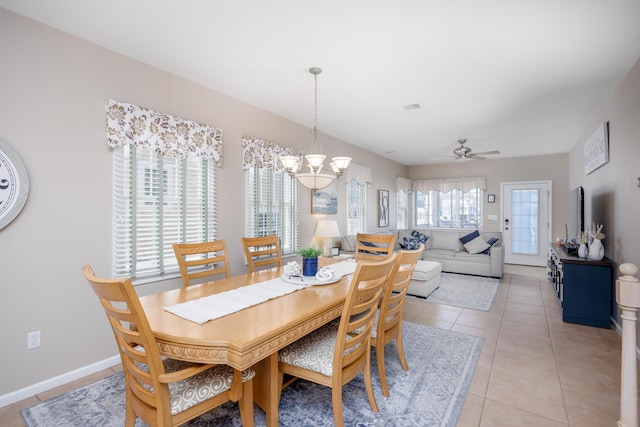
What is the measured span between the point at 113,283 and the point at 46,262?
65.3 inches

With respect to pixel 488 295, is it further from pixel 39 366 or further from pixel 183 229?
pixel 39 366

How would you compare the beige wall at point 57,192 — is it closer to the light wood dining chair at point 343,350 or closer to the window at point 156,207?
the window at point 156,207

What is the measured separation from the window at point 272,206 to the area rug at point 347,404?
2.02m

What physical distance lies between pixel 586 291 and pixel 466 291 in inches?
62.1

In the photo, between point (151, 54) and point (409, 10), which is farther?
point (151, 54)

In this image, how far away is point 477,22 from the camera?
7.00 ft

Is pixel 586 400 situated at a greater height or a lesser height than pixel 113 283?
lesser

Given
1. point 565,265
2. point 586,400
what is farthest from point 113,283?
point 565,265

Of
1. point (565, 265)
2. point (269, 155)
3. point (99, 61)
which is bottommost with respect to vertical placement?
point (565, 265)

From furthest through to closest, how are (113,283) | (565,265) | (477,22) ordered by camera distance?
(565,265) < (477,22) < (113,283)

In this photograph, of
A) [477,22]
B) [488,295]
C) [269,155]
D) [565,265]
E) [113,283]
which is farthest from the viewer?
[488,295]

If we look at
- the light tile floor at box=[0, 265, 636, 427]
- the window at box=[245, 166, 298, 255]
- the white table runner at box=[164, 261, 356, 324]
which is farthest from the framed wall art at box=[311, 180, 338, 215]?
the white table runner at box=[164, 261, 356, 324]

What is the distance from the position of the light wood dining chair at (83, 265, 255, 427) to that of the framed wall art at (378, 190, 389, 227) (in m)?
5.68

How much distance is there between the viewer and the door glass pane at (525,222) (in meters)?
7.16
